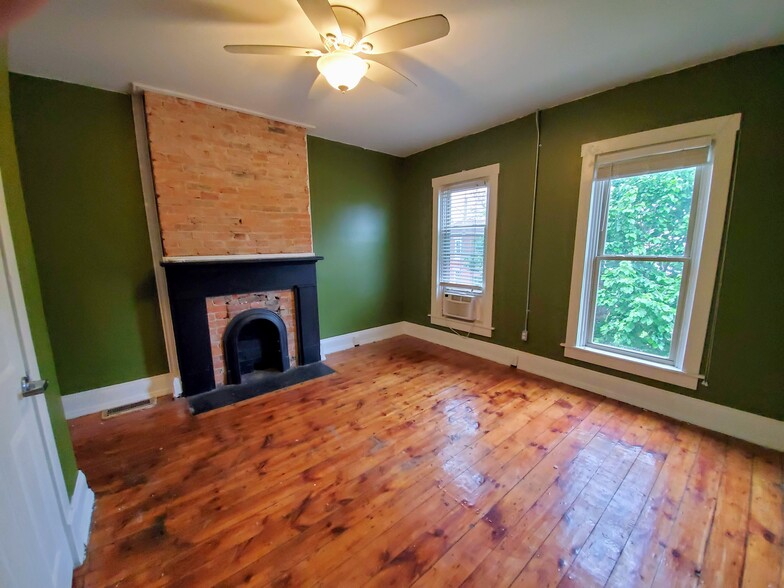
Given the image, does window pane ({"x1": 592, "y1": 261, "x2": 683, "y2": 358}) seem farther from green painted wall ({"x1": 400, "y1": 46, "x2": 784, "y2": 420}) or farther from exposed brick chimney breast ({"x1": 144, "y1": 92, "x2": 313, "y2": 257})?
exposed brick chimney breast ({"x1": 144, "y1": 92, "x2": 313, "y2": 257})

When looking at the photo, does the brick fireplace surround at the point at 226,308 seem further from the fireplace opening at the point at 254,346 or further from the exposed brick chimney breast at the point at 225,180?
the exposed brick chimney breast at the point at 225,180

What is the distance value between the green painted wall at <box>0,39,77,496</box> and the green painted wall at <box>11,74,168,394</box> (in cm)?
129

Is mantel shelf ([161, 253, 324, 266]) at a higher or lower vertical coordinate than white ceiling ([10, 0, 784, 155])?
lower

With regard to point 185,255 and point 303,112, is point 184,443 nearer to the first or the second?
point 185,255

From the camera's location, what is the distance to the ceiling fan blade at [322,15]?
131 centimetres

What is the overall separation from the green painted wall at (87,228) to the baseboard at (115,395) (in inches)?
2.3

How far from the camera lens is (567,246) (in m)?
2.84

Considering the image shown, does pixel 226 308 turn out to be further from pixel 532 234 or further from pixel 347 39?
pixel 532 234

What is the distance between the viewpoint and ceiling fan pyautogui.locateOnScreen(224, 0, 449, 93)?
1.38 metres

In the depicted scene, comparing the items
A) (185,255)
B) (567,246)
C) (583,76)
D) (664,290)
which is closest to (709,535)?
(664,290)

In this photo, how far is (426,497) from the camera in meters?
1.64

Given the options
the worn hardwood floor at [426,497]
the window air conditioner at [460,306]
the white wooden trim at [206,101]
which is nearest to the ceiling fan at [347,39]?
the white wooden trim at [206,101]

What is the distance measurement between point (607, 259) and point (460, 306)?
1600mm

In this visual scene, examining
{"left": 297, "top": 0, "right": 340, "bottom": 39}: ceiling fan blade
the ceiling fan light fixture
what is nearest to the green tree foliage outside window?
the ceiling fan light fixture
